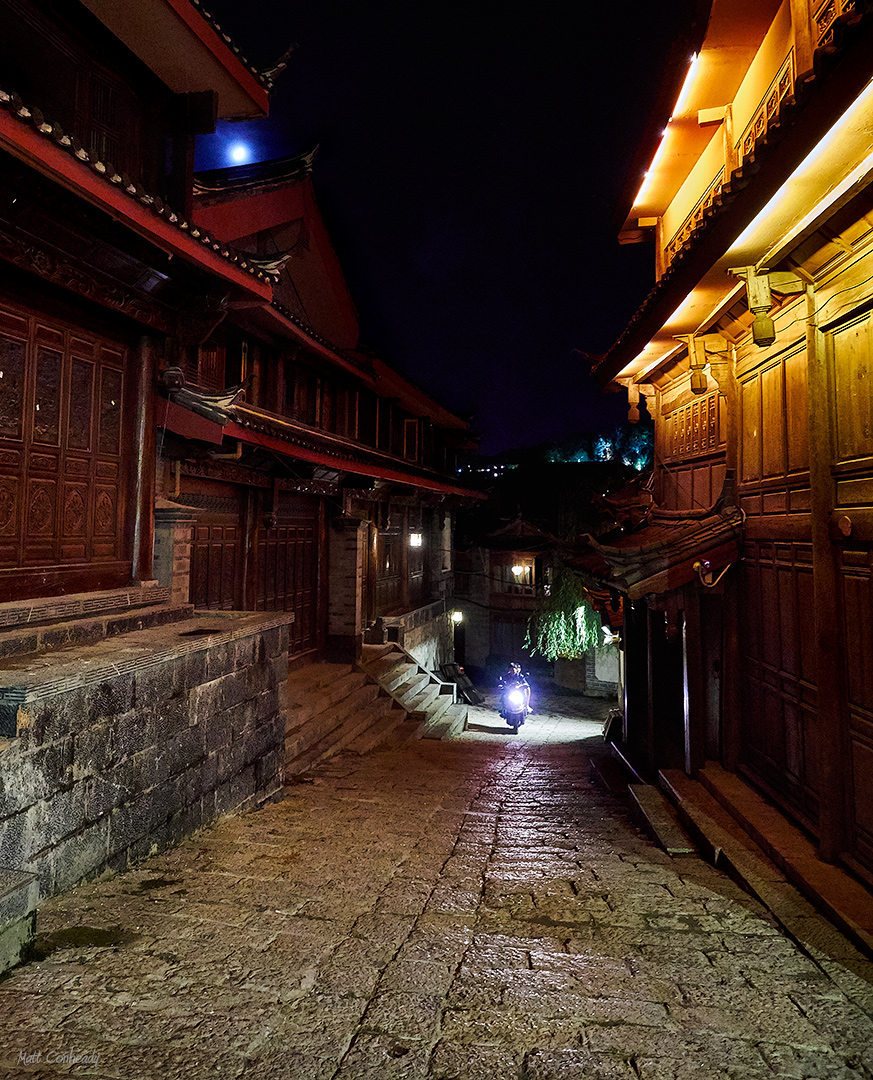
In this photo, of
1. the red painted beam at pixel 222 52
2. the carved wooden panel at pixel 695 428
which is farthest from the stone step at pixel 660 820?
the red painted beam at pixel 222 52

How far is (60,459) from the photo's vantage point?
6.72 meters

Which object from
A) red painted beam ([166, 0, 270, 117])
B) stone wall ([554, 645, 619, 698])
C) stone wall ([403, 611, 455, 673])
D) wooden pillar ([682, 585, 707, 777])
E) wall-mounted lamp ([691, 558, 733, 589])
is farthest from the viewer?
stone wall ([554, 645, 619, 698])

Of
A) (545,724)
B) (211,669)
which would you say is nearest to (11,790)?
(211,669)

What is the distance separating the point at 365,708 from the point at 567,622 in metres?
11.9

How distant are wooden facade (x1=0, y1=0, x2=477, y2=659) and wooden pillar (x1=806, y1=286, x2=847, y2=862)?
633cm

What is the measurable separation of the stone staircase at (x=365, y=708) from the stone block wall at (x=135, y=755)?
2.70m

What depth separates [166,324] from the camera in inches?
311

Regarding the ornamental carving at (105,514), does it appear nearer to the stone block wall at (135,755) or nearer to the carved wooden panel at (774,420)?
the stone block wall at (135,755)

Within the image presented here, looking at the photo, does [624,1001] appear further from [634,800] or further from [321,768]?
[321,768]

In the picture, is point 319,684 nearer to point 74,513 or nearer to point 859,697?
point 74,513

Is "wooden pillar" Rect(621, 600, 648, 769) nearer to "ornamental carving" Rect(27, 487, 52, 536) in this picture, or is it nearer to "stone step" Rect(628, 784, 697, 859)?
"stone step" Rect(628, 784, 697, 859)

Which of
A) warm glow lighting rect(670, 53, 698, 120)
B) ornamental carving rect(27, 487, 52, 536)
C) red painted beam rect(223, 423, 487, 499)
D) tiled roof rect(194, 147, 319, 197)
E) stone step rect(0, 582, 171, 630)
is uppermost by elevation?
tiled roof rect(194, 147, 319, 197)

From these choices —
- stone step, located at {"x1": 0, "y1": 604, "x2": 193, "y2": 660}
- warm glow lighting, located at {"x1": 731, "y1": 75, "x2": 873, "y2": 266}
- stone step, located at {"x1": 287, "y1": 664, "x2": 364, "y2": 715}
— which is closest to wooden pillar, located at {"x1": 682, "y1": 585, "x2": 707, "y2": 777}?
warm glow lighting, located at {"x1": 731, "y1": 75, "x2": 873, "y2": 266}

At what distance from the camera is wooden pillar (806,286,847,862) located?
5383 millimetres
